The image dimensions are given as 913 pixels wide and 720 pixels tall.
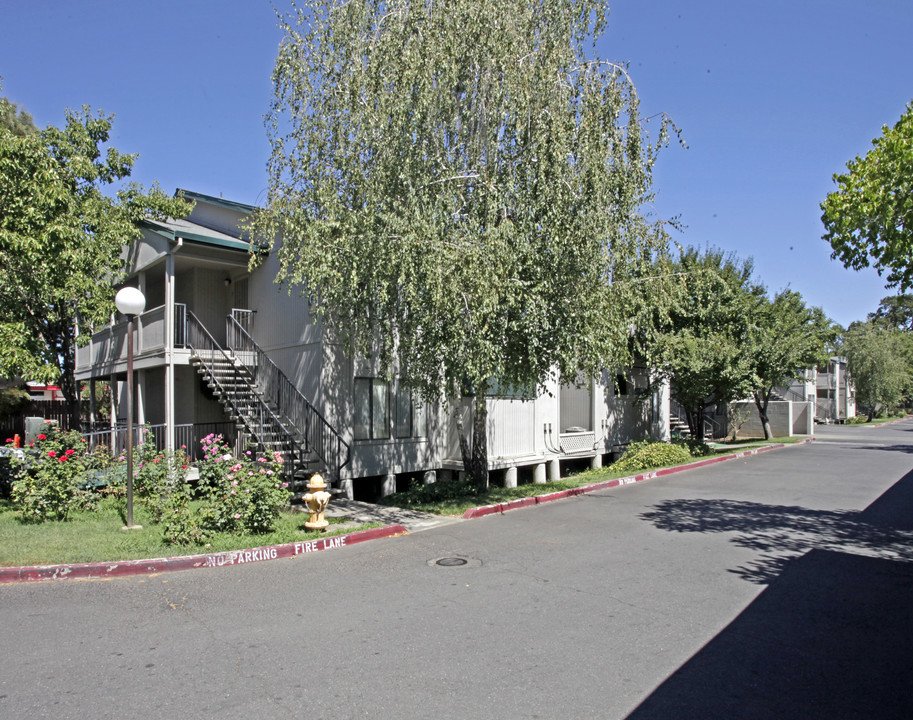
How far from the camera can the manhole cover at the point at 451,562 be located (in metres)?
8.36

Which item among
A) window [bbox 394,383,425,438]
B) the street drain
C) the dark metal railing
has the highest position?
window [bbox 394,383,425,438]

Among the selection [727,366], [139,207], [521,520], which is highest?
[139,207]

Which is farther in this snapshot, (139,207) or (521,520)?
(139,207)

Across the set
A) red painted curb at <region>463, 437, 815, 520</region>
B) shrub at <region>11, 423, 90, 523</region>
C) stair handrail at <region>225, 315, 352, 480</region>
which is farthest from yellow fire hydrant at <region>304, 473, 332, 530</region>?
stair handrail at <region>225, 315, 352, 480</region>

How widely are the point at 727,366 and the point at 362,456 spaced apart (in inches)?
489

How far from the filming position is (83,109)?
612 inches

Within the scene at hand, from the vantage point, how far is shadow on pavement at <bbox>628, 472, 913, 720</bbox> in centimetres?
440

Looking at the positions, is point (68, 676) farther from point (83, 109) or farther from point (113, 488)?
point (83, 109)

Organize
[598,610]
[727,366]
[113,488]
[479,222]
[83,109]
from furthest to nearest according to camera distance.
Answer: [727,366] < [83,109] < [113,488] < [479,222] < [598,610]

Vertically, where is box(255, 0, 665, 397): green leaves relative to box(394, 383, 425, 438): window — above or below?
above

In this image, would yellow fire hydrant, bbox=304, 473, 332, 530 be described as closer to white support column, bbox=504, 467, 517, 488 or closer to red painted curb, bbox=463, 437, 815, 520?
red painted curb, bbox=463, 437, 815, 520

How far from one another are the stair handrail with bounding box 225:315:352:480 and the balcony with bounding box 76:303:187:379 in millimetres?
1193

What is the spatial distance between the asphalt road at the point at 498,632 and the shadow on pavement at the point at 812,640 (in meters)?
0.02

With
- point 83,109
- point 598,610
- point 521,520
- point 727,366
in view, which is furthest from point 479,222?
point 727,366
